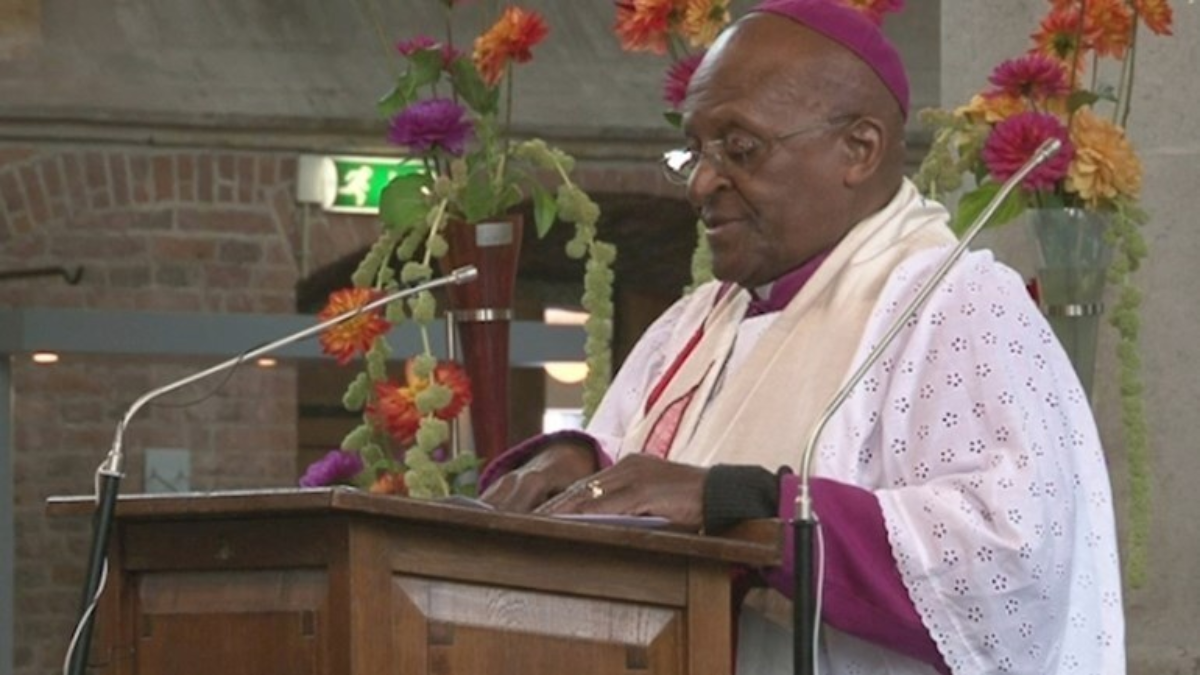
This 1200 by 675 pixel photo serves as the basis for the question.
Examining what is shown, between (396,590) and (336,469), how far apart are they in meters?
2.04

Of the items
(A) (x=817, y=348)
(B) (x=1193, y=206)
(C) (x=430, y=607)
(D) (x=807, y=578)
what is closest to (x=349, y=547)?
(C) (x=430, y=607)

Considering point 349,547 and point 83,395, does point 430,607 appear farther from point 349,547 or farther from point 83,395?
point 83,395

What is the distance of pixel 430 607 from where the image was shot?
3430 mm

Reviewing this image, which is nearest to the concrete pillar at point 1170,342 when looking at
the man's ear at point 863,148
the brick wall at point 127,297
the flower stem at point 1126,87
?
the flower stem at point 1126,87

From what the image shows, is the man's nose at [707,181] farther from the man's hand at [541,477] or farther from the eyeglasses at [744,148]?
the man's hand at [541,477]

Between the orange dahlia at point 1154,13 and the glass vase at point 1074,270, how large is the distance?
0.28 metres

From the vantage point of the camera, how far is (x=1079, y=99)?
16.7 ft

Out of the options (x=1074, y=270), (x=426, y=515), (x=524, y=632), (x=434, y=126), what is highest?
(x=434, y=126)

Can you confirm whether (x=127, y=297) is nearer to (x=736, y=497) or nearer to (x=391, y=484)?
(x=391, y=484)

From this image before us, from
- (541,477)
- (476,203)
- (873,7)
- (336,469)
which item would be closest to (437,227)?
(476,203)

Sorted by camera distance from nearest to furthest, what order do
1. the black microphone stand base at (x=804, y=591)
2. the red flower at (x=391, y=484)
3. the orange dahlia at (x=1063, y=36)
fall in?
the black microphone stand base at (x=804, y=591) < the orange dahlia at (x=1063, y=36) < the red flower at (x=391, y=484)

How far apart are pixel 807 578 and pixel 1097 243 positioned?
71.0 inches

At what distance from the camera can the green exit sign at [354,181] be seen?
11430 mm

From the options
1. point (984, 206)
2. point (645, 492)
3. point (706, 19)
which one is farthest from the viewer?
point (706, 19)
